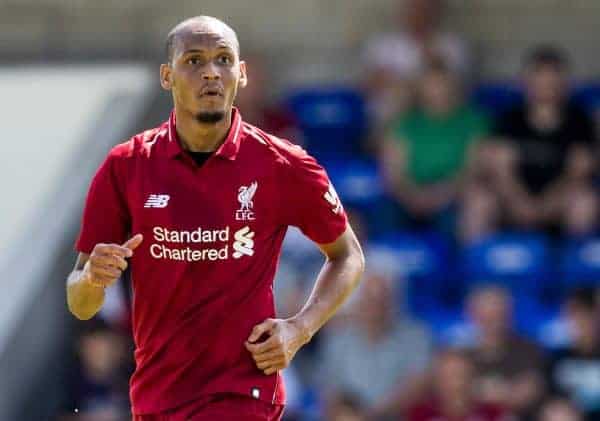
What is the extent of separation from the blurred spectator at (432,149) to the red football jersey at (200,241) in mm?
4933

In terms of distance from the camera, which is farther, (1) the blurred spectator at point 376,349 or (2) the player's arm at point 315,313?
(1) the blurred spectator at point 376,349

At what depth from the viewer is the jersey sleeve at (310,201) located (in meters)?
4.94

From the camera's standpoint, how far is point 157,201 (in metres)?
4.85

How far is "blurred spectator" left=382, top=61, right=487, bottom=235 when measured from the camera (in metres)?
9.88

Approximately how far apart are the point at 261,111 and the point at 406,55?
1074 mm

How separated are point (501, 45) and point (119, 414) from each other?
3.84m

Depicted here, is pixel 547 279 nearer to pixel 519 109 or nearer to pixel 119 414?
Result: pixel 519 109

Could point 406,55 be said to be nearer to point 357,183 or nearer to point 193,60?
point 357,183

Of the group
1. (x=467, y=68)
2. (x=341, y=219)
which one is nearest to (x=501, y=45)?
(x=467, y=68)

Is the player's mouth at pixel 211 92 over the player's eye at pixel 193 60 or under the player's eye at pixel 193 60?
under

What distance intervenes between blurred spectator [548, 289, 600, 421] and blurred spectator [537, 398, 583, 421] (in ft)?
0.95

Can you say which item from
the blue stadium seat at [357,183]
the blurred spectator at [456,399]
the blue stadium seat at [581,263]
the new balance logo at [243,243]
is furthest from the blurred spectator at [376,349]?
the new balance logo at [243,243]

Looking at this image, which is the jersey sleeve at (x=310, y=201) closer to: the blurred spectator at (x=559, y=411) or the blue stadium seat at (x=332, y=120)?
the blurred spectator at (x=559, y=411)

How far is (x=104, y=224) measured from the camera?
4.91m
